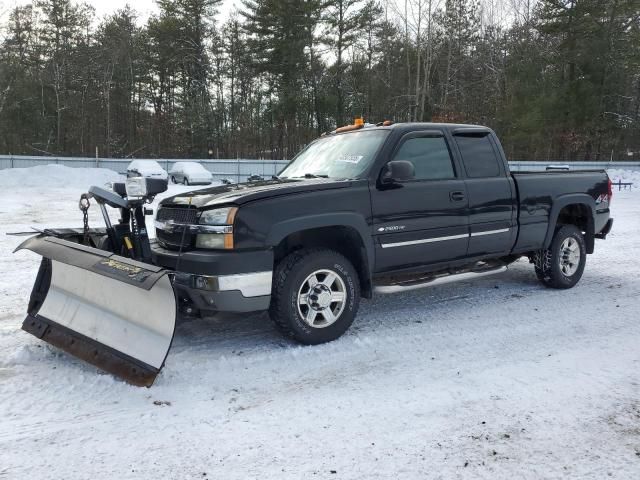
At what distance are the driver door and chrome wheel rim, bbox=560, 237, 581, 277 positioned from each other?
6.00ft

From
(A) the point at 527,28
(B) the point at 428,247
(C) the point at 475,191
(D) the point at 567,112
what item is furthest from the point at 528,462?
(A) the point at 527,28

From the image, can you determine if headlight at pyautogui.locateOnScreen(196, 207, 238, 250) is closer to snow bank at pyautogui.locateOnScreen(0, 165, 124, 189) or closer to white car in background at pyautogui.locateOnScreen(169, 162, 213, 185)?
snow bank at pyautogui.locateOnScreen(0, 165, 124, 189)

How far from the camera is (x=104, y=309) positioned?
394cm

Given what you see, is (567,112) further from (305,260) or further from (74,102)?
(74,102)

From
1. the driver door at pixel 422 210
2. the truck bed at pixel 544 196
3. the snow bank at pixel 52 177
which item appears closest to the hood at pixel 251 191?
the driver door at pixel 422 210

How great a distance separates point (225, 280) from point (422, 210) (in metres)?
→ 2.00

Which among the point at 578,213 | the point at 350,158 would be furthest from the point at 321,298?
the point at 578,213

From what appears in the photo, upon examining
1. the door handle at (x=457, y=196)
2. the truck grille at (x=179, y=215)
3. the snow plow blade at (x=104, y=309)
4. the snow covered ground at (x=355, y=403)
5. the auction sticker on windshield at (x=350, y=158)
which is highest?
the auction sticker on windshield at (x=350, y=158)

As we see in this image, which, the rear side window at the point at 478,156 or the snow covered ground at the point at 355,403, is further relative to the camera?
the rear side window at the point at 478,156

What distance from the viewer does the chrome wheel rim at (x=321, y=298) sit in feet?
13.8

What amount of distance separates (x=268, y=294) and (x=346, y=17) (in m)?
36.4

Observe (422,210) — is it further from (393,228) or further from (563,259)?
(563,259)

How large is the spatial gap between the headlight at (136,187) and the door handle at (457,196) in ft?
9.22

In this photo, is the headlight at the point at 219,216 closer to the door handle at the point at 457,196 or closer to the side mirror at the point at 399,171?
the side mirror at the point at 399,171
